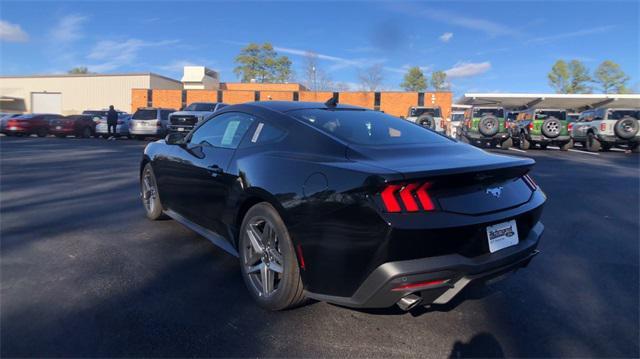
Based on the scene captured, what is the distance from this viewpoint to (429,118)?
1752cm

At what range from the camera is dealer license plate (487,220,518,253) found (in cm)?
248

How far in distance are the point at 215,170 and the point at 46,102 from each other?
60695 mm

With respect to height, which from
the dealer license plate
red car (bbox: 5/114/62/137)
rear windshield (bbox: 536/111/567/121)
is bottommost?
the dealer license plate

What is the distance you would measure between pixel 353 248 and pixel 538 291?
6.32 feet

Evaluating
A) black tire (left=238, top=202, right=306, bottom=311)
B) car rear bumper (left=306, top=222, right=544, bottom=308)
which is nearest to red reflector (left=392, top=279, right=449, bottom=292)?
car rear bumper (left=306, top=222, right=544, bottom=308)

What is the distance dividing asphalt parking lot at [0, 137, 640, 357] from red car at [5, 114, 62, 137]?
21.9 metres

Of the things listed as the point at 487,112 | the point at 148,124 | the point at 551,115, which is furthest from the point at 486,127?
the point at 148,124

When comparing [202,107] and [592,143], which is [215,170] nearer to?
[202,107]

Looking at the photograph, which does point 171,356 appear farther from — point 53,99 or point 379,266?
point 53,99

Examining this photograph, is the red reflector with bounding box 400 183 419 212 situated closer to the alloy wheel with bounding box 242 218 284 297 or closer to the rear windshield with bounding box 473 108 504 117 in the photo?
the alloy wheel with bounding box 242 218 284 297

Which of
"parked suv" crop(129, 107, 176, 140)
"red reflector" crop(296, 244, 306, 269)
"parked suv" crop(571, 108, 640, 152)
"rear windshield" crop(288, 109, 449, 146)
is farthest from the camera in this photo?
"parked suv" crop(129, 107, 176, 140)

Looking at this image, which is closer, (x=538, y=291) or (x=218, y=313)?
(x=218, y=313)

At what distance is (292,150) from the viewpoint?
2934 millimetres

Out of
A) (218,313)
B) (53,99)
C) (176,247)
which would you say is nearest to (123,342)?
(218,313)
